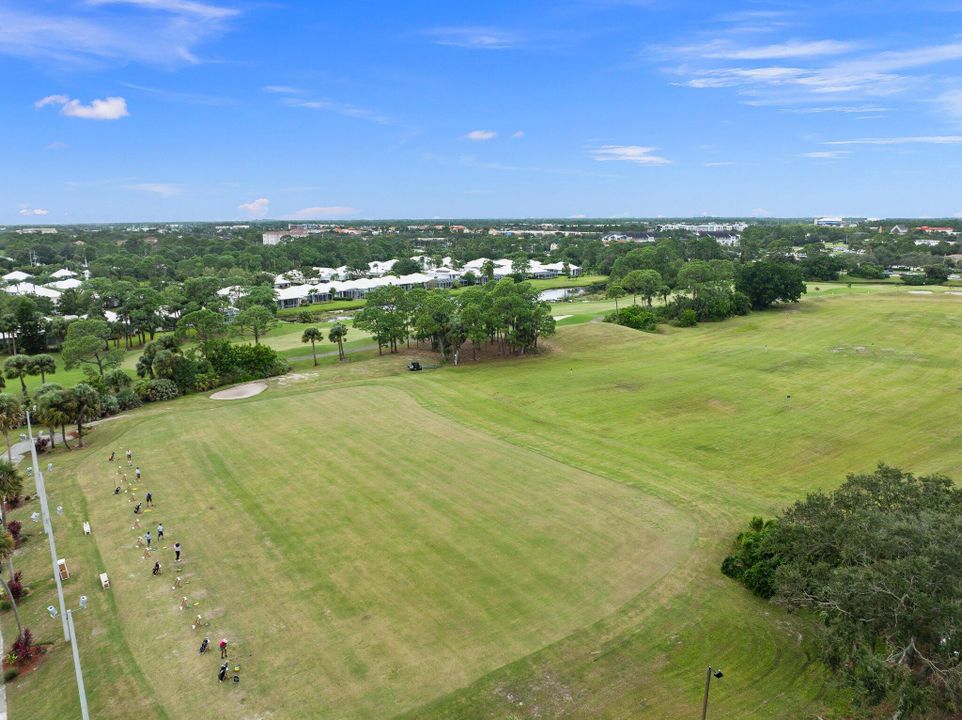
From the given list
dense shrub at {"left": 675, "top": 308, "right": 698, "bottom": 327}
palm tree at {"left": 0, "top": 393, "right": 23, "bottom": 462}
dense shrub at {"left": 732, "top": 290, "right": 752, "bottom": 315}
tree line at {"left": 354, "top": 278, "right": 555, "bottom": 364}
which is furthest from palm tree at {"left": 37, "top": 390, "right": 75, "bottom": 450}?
dense shrub at {"left": 732, "top": 290, "right": 752, "bottom": 315}

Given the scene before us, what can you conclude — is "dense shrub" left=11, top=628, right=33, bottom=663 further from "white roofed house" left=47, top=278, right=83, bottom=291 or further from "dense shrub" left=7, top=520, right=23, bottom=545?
"white roofed house" left=47, top=278, right=83, bottom=291

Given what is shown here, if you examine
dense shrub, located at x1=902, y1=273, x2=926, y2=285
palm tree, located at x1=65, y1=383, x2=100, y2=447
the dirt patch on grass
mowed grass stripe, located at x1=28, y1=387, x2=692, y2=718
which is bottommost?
mowed grass stripe, located at x1=28, y1=387, x2=692, y2=718

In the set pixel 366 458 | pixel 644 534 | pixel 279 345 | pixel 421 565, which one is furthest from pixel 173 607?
pixel 279 345

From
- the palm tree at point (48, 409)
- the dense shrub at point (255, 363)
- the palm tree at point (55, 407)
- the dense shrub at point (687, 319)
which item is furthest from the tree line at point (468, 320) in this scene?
the palm tree at point (48, 409)

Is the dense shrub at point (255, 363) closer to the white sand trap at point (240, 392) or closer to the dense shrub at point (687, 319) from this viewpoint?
the white sand trap at point (240, 392)

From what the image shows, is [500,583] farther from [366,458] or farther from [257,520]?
[366,458]
